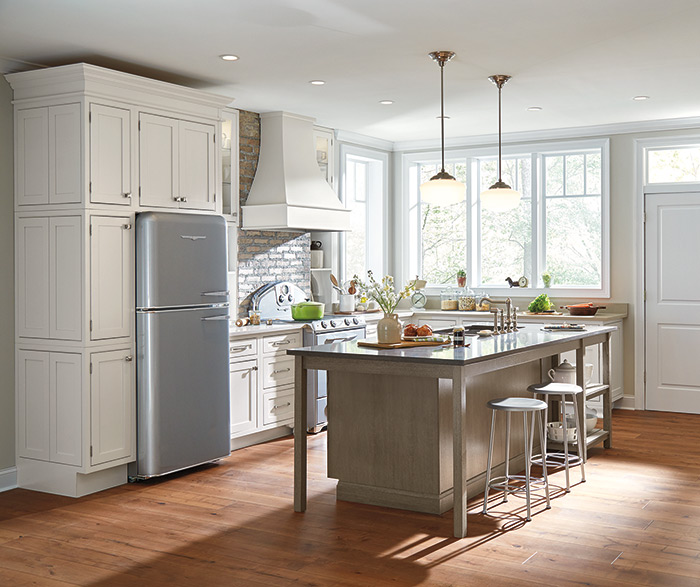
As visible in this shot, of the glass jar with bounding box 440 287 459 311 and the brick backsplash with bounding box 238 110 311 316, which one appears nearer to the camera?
the brick backsplash with bounding box 238 110 311 316

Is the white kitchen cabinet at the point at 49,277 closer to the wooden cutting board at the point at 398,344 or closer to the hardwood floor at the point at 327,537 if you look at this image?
the hardwood floor at the point at 327,537

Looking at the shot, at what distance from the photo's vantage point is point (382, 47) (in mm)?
4902

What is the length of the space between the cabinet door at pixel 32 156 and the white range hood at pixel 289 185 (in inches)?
79.9

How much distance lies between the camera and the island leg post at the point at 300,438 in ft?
15.0

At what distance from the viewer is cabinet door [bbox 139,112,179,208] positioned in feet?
17.3

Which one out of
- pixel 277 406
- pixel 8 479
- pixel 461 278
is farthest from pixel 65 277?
pixel 461 278

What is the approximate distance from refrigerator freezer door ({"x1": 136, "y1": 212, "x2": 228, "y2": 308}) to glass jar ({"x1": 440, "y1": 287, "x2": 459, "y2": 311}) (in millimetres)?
3254

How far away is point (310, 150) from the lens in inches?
286

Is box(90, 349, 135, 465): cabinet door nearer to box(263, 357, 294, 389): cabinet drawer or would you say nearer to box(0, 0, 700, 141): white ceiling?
box(263, 357, 294, 389): cabinet drawer

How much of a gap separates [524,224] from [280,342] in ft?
10.3

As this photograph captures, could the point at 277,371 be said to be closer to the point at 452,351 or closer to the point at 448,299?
the point at 452,351

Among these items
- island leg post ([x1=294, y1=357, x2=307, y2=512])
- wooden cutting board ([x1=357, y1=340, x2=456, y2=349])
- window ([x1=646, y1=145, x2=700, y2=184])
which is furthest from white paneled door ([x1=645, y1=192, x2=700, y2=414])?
island leg post ([x1=294, y1=357, x2=307, y2=512])

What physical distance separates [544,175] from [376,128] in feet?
5.89

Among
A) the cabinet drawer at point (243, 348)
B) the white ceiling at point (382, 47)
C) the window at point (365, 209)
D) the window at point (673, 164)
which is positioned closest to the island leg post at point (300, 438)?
the cabinet drawer at point (243, 348)
